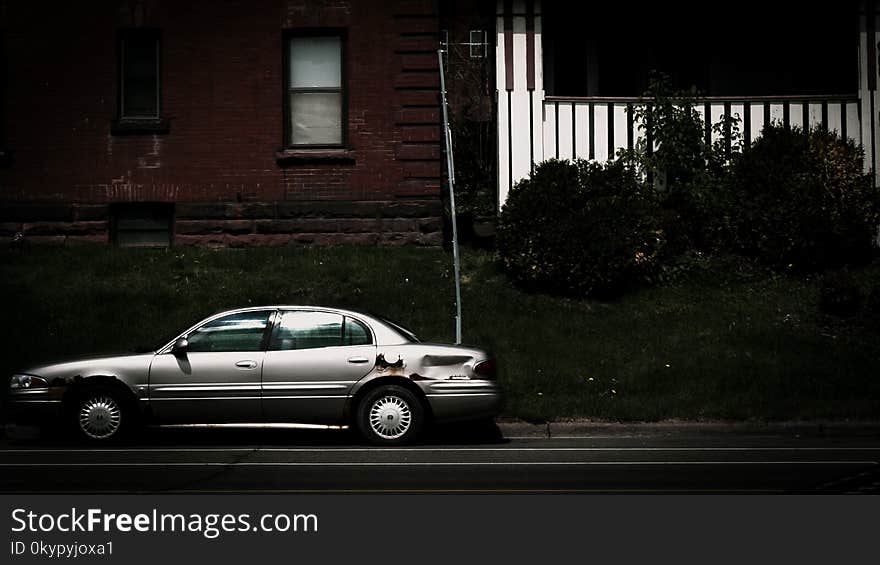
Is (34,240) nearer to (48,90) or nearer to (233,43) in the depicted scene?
(48,90)

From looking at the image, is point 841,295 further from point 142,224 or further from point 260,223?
point 142,224

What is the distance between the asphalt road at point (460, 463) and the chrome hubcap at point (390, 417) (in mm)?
251

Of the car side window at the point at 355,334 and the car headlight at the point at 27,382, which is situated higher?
the car side window at the point at 355,334

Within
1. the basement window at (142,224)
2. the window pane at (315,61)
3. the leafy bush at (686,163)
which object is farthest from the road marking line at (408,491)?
the window pane at (315,61)

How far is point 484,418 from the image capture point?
502 inches

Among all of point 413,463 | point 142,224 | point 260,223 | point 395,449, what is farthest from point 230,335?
point 142,224

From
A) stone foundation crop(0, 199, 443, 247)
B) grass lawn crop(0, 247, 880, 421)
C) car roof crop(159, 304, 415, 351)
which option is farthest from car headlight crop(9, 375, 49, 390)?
stone foundation crop(0, 199, 443, 247)

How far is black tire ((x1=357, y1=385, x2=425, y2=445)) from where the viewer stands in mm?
12664

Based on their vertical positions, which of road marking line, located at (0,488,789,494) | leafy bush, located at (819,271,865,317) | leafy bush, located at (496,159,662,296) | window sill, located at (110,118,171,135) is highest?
window sill, located at (110,118,171,135)

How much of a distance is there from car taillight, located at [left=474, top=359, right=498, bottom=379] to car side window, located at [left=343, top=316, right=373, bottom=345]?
114 centimetres

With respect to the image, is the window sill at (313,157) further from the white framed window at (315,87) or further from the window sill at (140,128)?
the window sill at (140,128)

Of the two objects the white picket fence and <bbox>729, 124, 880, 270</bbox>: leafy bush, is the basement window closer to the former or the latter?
the white picket fence

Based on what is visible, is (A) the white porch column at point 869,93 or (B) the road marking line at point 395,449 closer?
(B) the road marking line at point 395,449

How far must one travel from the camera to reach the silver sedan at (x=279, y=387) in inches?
498
